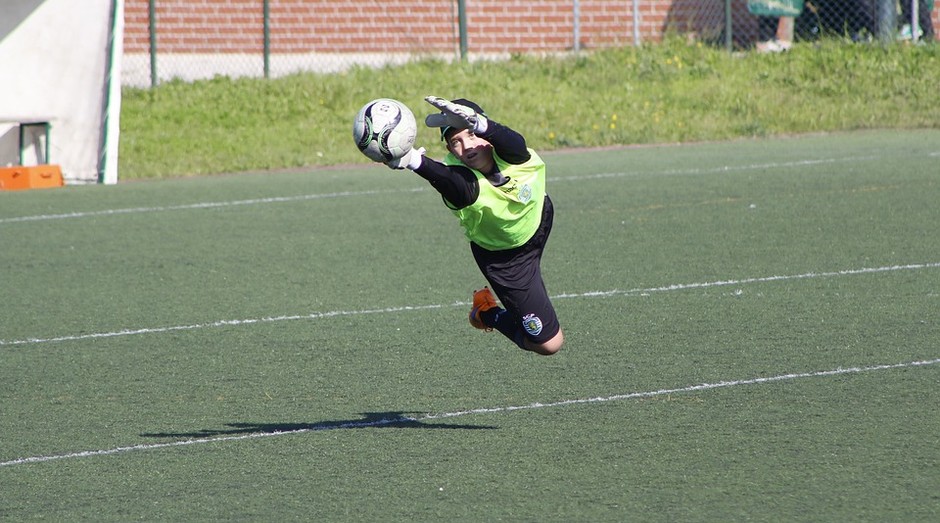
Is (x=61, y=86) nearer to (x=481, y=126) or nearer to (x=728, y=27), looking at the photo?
(x=728, y=27)

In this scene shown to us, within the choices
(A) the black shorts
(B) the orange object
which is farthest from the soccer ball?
(B) the orange object

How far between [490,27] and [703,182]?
9102mm

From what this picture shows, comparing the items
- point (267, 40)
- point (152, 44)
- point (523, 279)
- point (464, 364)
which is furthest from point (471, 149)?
point (267, 40)

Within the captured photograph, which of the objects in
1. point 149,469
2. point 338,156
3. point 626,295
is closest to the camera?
point 149,469

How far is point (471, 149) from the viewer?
6480 mm

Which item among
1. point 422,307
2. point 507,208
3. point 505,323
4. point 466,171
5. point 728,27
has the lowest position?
point 422,307

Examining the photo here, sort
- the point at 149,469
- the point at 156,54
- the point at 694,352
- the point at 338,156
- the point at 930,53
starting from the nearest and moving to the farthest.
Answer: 1. the point at 149,469
2. the point at 694,352
3. the point at 338,156
4. the point at 930,53
5. the point at 156,54

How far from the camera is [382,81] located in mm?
21703

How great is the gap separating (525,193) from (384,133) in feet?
3.01

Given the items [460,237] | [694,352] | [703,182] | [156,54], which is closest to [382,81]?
[156,54]

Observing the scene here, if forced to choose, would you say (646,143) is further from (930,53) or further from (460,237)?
(460,237)

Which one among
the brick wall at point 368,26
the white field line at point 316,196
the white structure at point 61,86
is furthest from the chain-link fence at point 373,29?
the white field line at point 316,196

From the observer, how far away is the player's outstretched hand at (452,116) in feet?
19.9

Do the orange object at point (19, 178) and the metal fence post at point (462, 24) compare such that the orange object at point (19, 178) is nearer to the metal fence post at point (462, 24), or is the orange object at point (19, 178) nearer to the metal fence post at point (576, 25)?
the metal fence post at point (462, 24)
